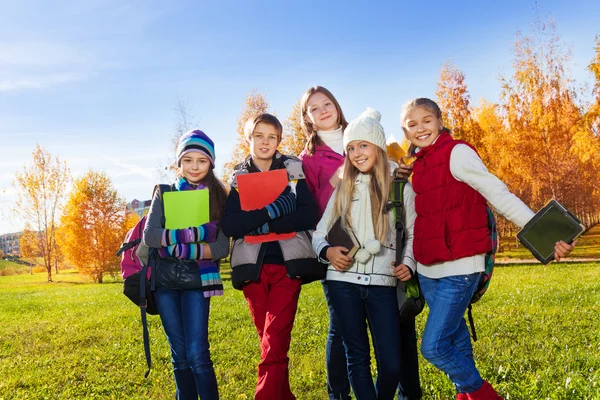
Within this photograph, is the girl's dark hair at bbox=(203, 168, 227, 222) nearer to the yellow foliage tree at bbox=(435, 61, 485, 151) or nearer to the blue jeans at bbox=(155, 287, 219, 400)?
the blue jeans at bbox=(155, 287, 219, 400)

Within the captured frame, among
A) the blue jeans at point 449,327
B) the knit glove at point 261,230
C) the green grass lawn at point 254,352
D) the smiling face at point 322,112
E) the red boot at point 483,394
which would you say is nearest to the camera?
the blue jeans at point 449,327

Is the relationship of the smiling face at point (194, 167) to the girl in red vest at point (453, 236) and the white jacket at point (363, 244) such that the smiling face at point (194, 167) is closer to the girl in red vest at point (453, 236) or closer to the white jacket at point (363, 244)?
the white jacket at point (363, 244)

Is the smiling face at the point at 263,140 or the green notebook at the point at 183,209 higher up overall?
the smiling face at the point at 263,140

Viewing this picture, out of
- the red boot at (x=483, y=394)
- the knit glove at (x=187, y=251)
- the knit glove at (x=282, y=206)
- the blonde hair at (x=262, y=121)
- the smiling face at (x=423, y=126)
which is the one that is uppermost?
the blonde hair at (x=262, y=121)

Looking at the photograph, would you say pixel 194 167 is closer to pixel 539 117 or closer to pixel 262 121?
pixel 262 121

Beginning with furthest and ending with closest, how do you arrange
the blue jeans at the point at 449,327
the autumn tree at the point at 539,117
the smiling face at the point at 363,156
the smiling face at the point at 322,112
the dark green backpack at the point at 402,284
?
1. the autumn tree at the point at 539,117
2. the smiling face at the point at 322,112
3. the smiling face at the point at 363,156
4. the dark green backpack at the point at 402,284
5. the blue jeans at the point at 449,327

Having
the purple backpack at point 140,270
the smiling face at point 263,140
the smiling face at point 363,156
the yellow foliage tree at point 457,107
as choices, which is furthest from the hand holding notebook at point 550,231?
the yellow foliage tree at point 457,107

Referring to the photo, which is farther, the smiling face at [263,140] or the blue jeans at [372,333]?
the smiling face at [263,140]

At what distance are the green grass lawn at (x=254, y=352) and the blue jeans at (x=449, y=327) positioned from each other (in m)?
1.02

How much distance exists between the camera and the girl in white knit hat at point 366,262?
338 cm

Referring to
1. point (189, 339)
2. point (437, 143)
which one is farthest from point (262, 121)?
point (189, 339)

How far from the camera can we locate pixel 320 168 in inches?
163

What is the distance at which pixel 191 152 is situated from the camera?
399 centimetres

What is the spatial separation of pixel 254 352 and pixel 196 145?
3.51m
